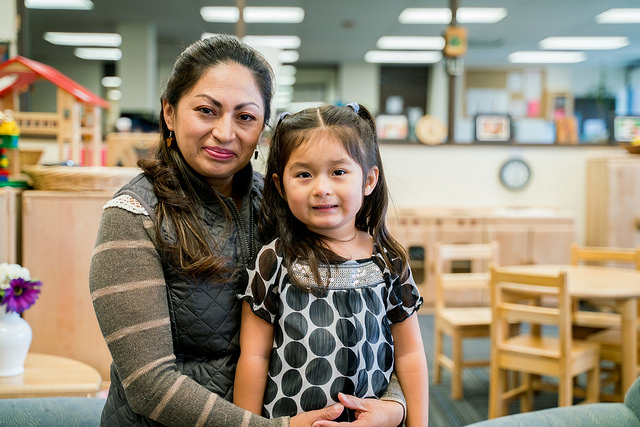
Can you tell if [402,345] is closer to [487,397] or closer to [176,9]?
[487,397]

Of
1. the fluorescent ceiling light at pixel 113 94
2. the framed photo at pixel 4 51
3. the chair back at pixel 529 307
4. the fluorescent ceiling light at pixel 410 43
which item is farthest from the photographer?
the fluorescent ceiling light at pixel 113 94

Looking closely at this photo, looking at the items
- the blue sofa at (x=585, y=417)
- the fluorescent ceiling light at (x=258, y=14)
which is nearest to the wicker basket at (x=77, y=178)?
the blue sofa at (x=585, y=417)

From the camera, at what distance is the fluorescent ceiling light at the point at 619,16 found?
7.79 metres

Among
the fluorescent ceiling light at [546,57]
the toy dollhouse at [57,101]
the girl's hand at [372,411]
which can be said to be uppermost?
the fluorescent ceiling light at [546,57]

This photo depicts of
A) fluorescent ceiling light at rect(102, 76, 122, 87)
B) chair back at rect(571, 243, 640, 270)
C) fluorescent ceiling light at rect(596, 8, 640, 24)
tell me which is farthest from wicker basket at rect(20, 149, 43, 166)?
fluorescent ceiling light at rect(102, 76, 122, 87)

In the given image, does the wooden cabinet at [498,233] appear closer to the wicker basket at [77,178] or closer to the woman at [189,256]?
the wicker basket at [77,178]

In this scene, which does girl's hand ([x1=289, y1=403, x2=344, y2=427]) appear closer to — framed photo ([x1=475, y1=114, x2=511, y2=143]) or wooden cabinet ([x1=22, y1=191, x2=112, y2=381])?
wooden cabinet ([x1=22, y1=191, x2=112, y2=381])

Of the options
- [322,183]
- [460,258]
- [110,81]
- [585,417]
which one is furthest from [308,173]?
[110,81]

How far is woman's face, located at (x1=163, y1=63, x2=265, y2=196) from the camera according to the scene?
115cm

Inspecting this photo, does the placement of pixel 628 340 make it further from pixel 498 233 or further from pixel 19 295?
pixel 19 295

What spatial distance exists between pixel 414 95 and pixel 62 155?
30.1ft

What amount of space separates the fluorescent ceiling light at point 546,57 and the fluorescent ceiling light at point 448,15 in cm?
234

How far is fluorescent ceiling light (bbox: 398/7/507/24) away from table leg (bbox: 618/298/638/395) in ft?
18.9

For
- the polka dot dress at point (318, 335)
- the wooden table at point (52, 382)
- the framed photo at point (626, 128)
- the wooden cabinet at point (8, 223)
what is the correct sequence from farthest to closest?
the framed photo at point (626, 128) → the wooden cabinet at point (8, 223) → the wooden table at point (52, 382) → the polka dot dress at point (318, 335)
